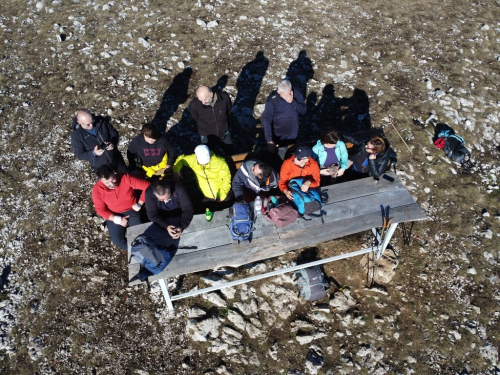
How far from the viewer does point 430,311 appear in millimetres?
7711

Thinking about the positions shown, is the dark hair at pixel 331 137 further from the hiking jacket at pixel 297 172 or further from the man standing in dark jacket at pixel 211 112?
the man standing in dark jacket at pixel 211 112

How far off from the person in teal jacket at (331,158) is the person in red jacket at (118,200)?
3.72 m

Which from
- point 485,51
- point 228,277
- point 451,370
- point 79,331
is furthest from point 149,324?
point 485,51

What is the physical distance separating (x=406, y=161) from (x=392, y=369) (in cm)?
548

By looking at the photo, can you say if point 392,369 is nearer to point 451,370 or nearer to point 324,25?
point 451,370

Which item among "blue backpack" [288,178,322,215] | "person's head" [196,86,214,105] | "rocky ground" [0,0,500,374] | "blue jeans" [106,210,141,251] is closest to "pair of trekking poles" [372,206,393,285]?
"rocky ground" [0,0,500,374]

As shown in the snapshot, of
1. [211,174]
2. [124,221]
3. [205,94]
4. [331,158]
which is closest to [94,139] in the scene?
[124,221]

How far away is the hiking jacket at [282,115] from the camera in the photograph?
26.8 feet

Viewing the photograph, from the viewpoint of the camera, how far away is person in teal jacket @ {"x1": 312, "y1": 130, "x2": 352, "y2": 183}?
7.85m

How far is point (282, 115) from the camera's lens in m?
8.36

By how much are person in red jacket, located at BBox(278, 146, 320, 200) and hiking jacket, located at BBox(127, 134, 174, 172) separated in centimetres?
252

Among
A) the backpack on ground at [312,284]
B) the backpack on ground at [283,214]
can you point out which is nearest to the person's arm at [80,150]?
the backpack on ground at [283,214]

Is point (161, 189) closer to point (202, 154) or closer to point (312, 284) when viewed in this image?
point (202, 154)

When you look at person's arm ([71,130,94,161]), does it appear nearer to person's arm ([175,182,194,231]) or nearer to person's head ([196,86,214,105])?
person's arm ([175,182,194,231])
